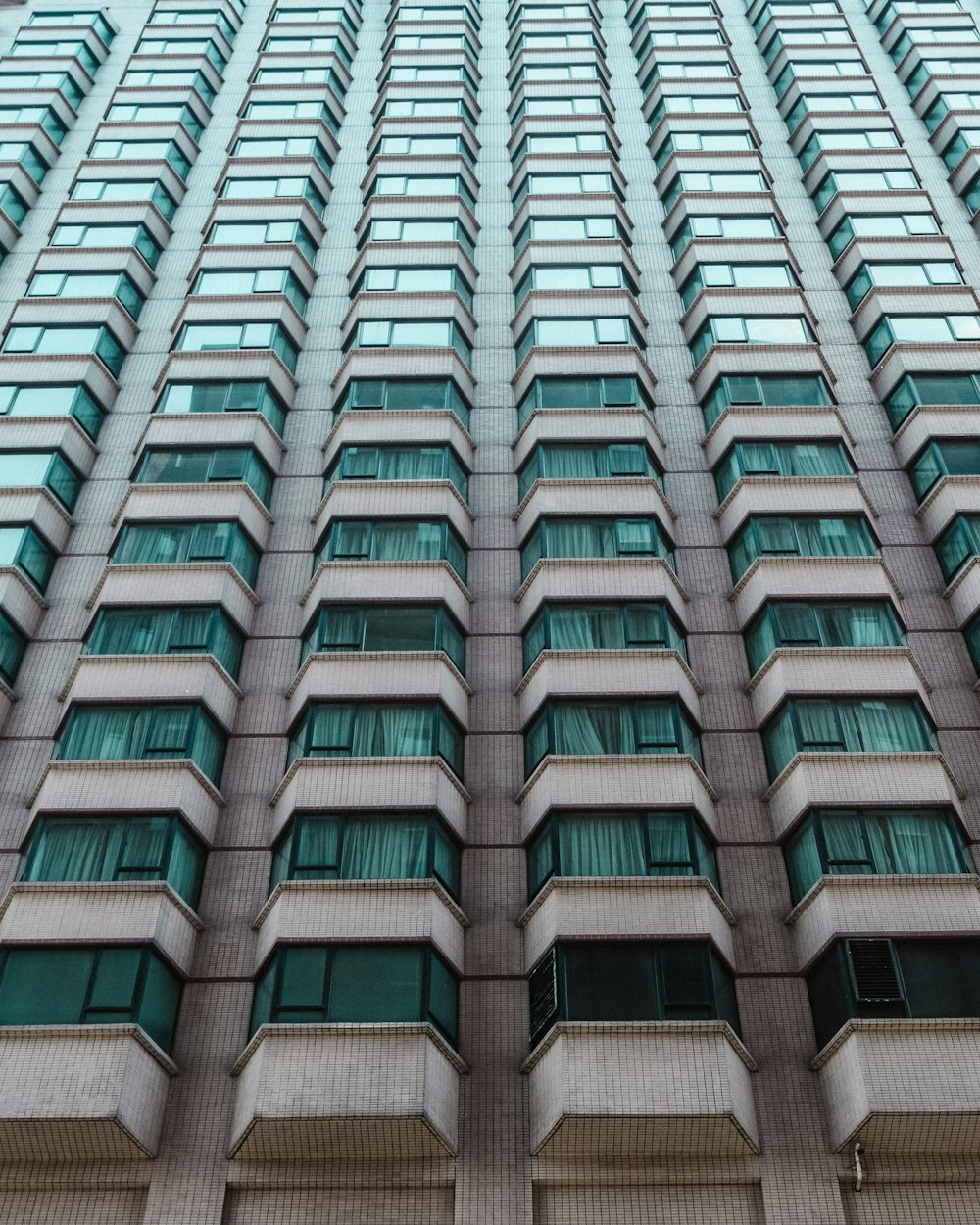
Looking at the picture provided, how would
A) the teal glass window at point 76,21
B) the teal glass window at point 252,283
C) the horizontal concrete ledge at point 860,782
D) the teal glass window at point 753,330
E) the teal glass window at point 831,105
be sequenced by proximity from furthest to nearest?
the teal glass window at point 76,21 < the teal glass window at point 831,105 < the teal glass window at point 252,283 < the teal glass window at point 753,330 < the horizontal concrete ledge at point 860,782

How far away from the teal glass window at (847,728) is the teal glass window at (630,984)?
418 cm

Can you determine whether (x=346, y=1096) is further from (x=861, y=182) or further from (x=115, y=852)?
(x=861, y=182)

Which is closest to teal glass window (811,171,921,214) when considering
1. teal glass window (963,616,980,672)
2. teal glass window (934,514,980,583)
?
teal glass window (934,514,980,583)

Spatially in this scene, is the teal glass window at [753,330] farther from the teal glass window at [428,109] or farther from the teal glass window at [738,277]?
the teal glass window at [428,109]

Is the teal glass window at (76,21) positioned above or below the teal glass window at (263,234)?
above

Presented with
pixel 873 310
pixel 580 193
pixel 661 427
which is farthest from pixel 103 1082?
pixel 580 193

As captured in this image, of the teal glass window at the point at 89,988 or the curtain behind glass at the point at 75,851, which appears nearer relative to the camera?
the teal glass window at the point at 89,988

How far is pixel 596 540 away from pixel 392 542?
407 cm

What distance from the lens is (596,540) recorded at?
24547mm

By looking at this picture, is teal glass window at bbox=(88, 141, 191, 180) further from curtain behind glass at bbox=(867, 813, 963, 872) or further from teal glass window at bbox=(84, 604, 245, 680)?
curtain behind glass at bbox=(867, 813, 963, 872)

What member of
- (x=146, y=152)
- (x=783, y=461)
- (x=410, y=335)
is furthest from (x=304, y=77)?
(x=783, y=461)

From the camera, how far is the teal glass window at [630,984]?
17.5m

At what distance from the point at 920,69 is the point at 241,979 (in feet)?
119

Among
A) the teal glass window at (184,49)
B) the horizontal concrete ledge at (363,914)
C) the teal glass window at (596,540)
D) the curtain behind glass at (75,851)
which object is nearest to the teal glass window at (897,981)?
the horizontal concrete ledge at (363,914)
